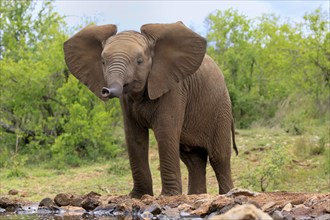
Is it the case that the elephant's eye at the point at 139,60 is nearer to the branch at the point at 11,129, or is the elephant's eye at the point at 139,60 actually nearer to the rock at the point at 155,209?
the rock at the point at 155,209

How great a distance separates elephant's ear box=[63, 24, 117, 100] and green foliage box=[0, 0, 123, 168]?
771 cm

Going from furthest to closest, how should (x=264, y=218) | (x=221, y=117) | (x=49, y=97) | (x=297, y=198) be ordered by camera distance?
(x=49, y=97)
(x=221, y=117)
(x=297, y=198)
(x=264, y=218)

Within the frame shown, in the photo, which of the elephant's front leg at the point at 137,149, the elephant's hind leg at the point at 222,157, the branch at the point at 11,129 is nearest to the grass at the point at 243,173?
the elephant's hind leg at the point at 222,157

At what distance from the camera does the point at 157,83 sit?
28.0 feet

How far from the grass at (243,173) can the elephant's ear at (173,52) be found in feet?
11.9

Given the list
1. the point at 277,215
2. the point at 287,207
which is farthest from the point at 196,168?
the point at 277,215

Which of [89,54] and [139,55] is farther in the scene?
[89,54]

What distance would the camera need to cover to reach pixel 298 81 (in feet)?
73.7

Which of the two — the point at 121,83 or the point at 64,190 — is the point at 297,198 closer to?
the point at 121,83

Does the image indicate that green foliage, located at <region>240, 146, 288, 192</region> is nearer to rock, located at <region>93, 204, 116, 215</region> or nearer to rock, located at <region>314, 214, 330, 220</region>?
rock, located at <region>93, 204, 116, 215</region>

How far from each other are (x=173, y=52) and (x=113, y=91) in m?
1.44

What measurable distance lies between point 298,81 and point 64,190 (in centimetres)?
1132

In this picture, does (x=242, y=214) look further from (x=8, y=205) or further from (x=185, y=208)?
(x=8, y=205)

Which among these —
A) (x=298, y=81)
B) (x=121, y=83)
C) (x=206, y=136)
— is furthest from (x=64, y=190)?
(x=298, y=81)
